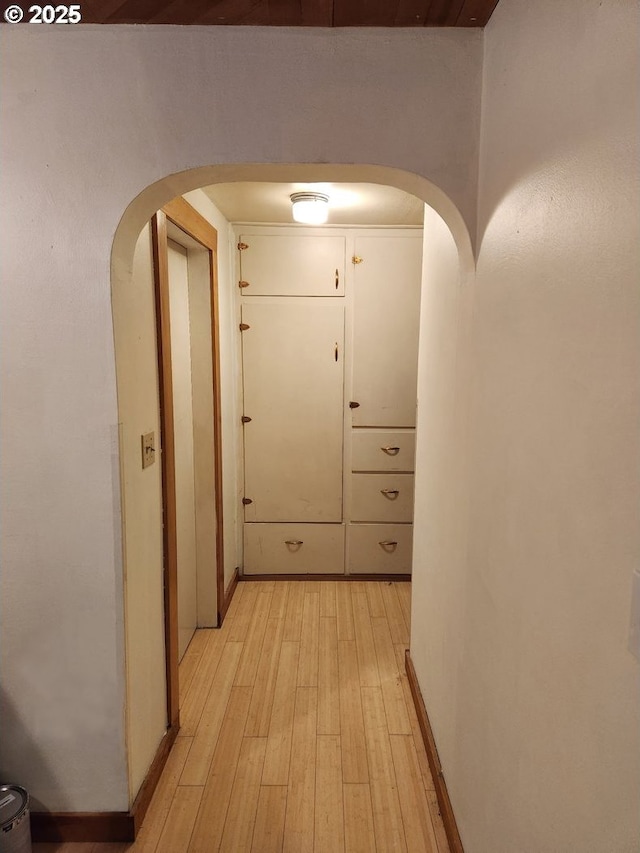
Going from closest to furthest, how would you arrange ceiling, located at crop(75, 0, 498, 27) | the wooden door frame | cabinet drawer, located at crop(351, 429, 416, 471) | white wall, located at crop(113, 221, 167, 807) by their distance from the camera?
1. ceiling, located at crop(75, 0, 498, 27)
2. white wall, located at crop(113, 221, 167, 807)
3. the wooden door frame
4. cabinet drawer, located at crop(351, 429, 416, 471)

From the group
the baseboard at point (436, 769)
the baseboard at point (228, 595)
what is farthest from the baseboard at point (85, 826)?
the baseboard at point (228, 595)

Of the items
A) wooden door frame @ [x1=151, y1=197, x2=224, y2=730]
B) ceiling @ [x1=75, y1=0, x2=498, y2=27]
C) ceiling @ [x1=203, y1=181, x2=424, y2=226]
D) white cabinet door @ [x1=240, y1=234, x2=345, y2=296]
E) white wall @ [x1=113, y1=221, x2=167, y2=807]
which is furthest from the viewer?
white cabinet door @ [x1=240, y1=234, x2=345, y2=296]

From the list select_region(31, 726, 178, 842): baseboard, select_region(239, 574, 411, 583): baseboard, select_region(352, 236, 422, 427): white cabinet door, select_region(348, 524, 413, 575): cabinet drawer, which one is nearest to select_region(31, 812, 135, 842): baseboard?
select_region(31, 726, 178, 842): baseboard

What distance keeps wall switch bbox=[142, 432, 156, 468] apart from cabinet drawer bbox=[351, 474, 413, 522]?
175 cm

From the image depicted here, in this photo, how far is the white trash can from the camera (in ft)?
4.54

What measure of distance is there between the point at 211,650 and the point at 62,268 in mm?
1974

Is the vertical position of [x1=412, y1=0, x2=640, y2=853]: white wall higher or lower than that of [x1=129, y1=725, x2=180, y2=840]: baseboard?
higher

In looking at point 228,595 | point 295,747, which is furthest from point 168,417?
point 228,595

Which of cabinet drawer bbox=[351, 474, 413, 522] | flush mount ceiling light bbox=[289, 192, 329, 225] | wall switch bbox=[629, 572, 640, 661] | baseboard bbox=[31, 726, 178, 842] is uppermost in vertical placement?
flush mount ceiling light bbox=[289, 192, 329, 225]

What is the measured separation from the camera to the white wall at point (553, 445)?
67 centimetres

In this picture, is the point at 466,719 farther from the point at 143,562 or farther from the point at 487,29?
the point at 487,29

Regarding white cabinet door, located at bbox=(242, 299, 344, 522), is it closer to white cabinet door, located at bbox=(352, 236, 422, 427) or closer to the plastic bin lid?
white cabinet door, located at bbox=(352, 236, 422, 427)

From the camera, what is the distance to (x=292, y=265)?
10.2 ft

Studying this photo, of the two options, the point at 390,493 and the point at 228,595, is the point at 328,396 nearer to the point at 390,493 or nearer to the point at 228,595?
the point at 390,493
